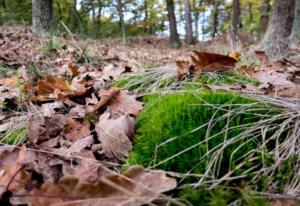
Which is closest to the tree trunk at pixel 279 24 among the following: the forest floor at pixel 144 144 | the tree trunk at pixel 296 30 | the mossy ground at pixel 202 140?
the tree trunk at pixel 296 30

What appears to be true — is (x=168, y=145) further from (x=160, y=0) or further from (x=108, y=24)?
(x=160, y=0)

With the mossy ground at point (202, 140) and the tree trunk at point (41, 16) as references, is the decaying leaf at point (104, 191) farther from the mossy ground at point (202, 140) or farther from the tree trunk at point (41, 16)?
the tree trunk at point (41, 16)

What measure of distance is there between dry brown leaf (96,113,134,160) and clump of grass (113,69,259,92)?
41 cm

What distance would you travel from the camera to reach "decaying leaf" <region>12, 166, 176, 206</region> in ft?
3.56

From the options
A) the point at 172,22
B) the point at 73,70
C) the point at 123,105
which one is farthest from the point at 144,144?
the point at 172,22

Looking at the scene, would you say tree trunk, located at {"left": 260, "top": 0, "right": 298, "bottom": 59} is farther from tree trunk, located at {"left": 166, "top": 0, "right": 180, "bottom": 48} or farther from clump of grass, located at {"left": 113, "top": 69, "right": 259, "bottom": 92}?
tree trunk, located at {"left": 166, "top": 0, "right": 180, "bottom": 48}

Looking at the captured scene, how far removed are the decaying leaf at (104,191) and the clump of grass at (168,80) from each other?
0.80 m

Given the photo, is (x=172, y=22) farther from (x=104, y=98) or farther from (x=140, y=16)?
(x=104, y=98)

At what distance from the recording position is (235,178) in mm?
1188

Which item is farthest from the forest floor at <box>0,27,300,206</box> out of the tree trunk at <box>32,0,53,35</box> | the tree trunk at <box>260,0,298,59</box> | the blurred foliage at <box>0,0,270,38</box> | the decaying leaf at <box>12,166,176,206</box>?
the blurred foliage at <box>0,0,270,38</box>

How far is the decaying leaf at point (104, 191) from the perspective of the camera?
1.08 metres

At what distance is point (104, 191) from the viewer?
1109 millimetres

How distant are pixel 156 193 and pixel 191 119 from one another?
442mm

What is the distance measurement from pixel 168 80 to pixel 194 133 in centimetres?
76
